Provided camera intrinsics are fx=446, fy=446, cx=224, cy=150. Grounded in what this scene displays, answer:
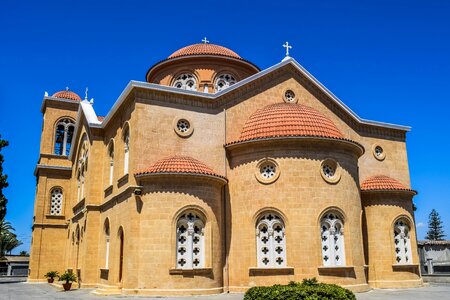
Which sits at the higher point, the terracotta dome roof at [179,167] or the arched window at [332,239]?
the terracotta dome roof at [179,167]

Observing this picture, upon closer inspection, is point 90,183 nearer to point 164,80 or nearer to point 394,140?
point 164,80

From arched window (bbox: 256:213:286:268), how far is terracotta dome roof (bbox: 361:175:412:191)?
208 inches

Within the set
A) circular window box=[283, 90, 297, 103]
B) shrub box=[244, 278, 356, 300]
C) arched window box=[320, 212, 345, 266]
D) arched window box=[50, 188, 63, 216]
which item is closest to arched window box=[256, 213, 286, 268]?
arched window box=[320, 212, 345, 266]

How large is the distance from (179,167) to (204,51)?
1029 cm

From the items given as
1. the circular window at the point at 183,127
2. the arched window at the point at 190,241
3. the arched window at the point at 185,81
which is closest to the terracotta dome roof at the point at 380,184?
the arched window at the point at 190,241

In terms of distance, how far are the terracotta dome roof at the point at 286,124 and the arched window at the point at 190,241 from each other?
12.6 ft

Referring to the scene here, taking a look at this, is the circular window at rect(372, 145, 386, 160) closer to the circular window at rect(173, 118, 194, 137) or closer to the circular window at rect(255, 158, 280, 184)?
the circular window at rect(255, 158, 280, 184)

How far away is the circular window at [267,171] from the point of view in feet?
56.6

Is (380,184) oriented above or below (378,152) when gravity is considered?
below

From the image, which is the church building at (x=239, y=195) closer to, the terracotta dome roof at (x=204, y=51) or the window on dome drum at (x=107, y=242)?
the window on dome drum at (x=107, y=242)

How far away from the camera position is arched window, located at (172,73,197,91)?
79.9 ft

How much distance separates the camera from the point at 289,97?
816 inches

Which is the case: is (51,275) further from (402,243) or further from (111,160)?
(402,243)

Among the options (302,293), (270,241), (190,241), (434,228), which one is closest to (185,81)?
(190,241)
